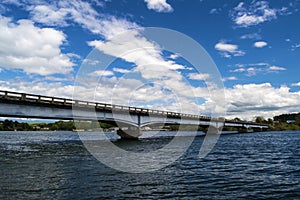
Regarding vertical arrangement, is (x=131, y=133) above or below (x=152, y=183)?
above

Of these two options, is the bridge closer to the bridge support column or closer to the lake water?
the bridge support column

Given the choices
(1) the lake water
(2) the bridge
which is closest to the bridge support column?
(2) the bridge

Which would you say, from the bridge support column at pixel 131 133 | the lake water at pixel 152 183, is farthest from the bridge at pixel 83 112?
the lake water at pixel 152 183

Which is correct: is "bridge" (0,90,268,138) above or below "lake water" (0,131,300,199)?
above

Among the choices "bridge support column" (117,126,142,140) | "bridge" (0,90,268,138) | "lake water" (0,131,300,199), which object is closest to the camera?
"lake water" (0,131,300,199)

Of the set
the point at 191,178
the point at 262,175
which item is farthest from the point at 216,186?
the point at 262,175

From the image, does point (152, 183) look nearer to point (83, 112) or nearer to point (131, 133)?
point (83, 112)

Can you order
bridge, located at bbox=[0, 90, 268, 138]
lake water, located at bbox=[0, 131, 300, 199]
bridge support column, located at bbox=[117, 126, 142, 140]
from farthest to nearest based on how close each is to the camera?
1. bridge support column, located at bbox=[117, 126, 142, 140]
2. bridge, located at bbox=[0, 90, 268, 138]
3. lake water, located at bbox=[0, 131, 300, 199]

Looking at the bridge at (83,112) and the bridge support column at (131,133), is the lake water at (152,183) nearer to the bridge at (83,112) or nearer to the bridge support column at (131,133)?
the bridge at (83,112)

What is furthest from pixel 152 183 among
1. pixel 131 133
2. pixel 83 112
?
pixel 131 133

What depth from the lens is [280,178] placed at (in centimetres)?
1850

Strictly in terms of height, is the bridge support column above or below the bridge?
below

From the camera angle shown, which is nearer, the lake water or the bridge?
the lake water

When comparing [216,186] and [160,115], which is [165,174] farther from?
[160,115]
